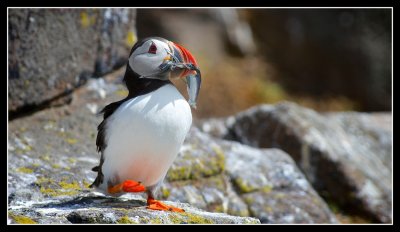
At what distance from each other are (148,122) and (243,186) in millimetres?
2773

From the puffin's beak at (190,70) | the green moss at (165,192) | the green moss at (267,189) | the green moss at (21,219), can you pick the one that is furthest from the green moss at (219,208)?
the green moss at (21,219)

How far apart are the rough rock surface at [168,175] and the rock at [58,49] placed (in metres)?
0.19

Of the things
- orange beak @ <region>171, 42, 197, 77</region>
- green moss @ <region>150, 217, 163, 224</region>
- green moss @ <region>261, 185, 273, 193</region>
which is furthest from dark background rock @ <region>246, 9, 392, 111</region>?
green moss @ <region>150, 217, 163, 224</region>

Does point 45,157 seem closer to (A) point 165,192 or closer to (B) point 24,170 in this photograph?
(B) point 24,170

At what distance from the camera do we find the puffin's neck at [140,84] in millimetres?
4598

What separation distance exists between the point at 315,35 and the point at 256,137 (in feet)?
27.6

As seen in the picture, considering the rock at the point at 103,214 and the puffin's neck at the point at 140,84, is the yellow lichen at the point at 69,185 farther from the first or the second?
the puffin's neck at the point at 140,84

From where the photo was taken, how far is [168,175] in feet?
21.1

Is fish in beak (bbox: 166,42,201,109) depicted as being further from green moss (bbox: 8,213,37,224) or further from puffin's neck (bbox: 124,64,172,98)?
green moss (bbox: 8,213,37,224)

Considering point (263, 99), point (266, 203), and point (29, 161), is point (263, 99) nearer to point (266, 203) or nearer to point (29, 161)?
point (266, 203)

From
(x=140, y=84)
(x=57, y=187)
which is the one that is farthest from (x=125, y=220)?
(x=57, y=187)

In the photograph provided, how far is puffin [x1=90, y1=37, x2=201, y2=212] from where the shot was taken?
4.47 meters

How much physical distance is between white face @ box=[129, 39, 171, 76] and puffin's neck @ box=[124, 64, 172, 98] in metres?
0.05

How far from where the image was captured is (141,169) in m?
4.63
